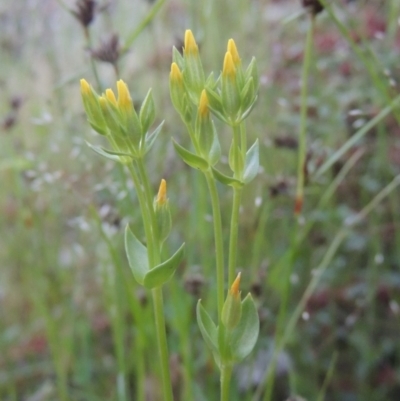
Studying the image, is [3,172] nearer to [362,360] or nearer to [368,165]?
[368,165]

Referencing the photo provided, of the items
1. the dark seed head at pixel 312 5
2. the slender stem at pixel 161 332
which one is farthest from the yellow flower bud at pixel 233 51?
the dark seed head at pixel 312 5

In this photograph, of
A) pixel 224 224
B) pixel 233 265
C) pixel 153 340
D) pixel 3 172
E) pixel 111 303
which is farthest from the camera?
pixel 3 172

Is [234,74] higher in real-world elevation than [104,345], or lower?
higher

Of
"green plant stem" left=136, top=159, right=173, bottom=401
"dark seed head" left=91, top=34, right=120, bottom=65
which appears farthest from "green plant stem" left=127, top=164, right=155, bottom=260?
"dark seed head" left=91, top=34, right=120, bottom=65

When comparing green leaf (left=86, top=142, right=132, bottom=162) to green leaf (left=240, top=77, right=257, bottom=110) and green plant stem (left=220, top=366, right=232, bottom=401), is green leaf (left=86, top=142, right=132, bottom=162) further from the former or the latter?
green plant stem (left=220, top=366, right=232, bottom=401)

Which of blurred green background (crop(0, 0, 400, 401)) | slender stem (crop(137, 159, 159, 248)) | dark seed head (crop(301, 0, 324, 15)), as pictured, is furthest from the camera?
blurred green background (crop(0, 0, 400, 401))

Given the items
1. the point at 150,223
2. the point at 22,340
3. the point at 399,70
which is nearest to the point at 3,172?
the point at 22,340

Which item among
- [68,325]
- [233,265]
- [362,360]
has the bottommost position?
[362,360]
